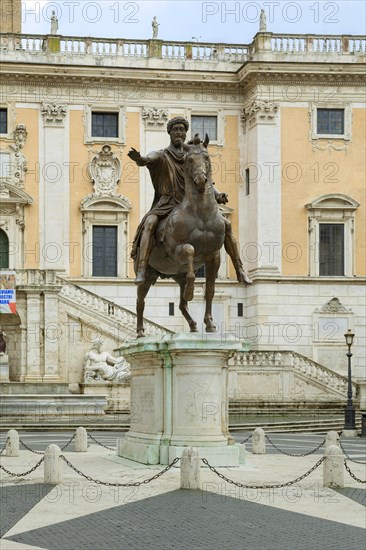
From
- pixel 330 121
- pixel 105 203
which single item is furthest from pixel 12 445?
pixel 330 121

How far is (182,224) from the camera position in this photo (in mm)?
15430

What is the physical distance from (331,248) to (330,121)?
5.92 metres

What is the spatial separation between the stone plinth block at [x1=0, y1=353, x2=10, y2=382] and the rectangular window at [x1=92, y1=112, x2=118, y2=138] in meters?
12.3

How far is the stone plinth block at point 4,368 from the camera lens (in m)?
38.8

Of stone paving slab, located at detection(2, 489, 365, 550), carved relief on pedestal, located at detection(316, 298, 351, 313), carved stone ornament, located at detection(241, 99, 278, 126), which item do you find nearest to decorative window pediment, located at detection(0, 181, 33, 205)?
carved stone ornament, located at detection(241, 99, 278, 126)

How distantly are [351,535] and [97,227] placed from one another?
35647mm

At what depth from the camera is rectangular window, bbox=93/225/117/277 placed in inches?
1784

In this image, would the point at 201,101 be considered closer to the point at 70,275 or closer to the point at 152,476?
the point at 70,275

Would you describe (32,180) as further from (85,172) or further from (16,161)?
(85,172)

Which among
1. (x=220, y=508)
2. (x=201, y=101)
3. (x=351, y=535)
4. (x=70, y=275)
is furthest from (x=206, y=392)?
(x=201, y=101)

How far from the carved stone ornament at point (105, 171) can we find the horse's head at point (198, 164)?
100 feet

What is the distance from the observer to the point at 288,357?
40.2m

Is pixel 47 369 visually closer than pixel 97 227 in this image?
Yes

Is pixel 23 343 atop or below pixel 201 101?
below
